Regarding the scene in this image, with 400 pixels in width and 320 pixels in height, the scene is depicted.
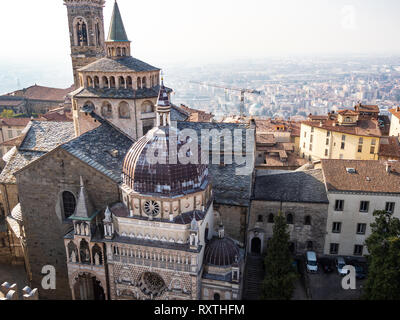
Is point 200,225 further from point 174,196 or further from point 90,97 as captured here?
point 90,97

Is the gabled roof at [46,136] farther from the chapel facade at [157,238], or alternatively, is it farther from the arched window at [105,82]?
the chapel facade at [157,238]

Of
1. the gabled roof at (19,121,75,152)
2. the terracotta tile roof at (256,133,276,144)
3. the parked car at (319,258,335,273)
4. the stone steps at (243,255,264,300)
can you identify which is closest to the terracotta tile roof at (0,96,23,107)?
the gabled roof at (19,121,75,152)

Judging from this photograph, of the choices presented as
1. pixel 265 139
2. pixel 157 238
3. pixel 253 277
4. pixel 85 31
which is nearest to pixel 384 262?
pixel 253 277

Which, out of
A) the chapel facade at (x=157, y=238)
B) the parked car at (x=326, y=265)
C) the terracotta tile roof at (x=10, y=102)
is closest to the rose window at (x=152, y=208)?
the chapel facade at (x=157, y=238)
